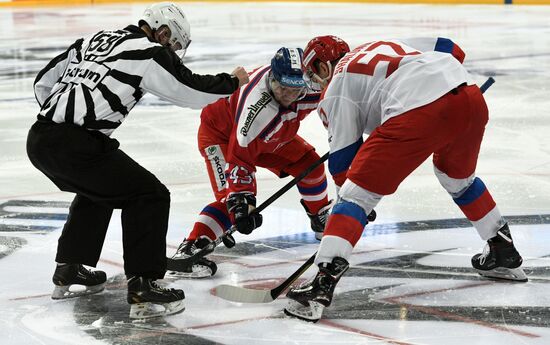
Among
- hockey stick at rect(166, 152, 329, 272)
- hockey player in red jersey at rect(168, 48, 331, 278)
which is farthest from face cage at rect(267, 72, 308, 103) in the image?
hockey stick at rect(166, 152, 329, 272)

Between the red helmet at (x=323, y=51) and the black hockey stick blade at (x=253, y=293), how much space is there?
681 mm

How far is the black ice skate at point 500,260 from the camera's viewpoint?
364cm

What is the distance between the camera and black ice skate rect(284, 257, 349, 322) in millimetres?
3240

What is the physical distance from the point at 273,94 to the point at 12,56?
25.4ft

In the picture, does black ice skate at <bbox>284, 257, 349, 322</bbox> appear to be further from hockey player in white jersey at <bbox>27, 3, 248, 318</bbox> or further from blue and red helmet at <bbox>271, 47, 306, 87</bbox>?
blue and red helmet at <bbox>271, 47, 306, 87</bbox>

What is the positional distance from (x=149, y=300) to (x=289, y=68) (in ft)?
3.48

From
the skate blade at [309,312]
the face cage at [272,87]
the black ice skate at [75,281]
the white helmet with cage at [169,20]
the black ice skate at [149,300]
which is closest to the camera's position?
the skate blade at [309,312]

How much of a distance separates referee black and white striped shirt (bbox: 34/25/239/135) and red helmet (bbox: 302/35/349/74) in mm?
338

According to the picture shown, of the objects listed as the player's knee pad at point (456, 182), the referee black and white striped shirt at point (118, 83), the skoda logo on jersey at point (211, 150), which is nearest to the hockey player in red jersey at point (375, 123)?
the player's knee pad at point (456, 182)

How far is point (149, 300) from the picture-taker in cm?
334

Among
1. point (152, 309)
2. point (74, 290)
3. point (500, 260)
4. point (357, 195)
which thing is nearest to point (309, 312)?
point (357, 195)

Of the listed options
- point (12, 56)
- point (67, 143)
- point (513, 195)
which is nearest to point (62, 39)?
point (12, 56)

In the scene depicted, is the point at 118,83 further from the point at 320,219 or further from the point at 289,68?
the point at 320,219

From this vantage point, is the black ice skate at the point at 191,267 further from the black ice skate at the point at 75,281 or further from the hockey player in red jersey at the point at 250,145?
the black ice skate at the point at 75,281
